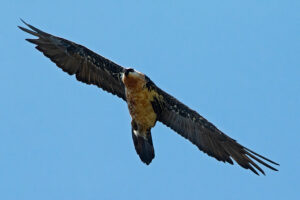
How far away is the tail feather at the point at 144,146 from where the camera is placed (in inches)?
785

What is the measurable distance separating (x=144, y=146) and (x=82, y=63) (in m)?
2.70

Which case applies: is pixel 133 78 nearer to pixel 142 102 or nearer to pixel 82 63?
pixel 142 102

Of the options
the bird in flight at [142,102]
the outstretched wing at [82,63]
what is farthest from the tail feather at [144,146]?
the outstretched wing at [82,63]

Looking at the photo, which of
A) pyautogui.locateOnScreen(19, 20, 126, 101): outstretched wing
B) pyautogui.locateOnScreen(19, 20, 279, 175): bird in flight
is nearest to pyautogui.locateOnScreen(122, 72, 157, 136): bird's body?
pyautogui.locateOnScreen(19, 20, 279, 175): bird in flight

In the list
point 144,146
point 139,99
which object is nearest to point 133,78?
point 139,99

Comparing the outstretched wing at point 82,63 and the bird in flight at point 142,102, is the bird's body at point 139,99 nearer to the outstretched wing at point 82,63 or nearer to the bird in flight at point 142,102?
the bird in flight at point 142,102

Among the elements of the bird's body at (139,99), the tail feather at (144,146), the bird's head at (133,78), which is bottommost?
the tail feather at (144,146)

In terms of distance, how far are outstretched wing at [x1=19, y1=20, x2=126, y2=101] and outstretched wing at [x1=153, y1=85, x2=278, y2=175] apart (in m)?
1.17

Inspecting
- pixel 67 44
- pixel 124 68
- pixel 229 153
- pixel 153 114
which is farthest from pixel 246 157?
pixel 67 44

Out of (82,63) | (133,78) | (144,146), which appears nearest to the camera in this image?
(133,78)

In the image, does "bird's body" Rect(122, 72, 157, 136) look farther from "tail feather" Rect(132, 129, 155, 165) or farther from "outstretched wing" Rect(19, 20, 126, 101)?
"outstretched wing" Rect(19, 20, 126, 101)

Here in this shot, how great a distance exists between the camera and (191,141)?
20.6m

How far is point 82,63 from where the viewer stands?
20703mm

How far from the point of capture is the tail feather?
19.9m
